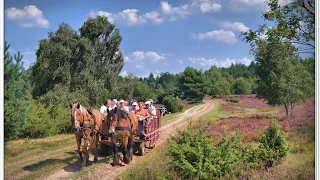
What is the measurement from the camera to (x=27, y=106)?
468 cm

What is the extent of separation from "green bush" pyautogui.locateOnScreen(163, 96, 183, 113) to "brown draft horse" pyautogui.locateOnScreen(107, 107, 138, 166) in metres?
0.79

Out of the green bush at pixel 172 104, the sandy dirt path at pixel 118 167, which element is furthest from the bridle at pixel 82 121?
the green bush at pixel 172 104

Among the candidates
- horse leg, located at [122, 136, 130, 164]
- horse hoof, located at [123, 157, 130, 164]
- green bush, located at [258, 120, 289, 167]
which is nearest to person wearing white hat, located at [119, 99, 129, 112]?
horse leg, located at [122, 136, 130, 164]

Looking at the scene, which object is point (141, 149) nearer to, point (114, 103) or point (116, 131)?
point (116, 131)

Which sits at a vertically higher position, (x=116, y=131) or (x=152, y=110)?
(x=152, y=110)

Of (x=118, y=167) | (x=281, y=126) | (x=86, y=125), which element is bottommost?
(x=118, y=167)

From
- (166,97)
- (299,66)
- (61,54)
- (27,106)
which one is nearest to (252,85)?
(299,66)

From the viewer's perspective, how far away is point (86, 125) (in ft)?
20.4

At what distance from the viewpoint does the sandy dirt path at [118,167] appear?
5.38 m

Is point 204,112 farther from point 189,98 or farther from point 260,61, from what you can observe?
point 260,61

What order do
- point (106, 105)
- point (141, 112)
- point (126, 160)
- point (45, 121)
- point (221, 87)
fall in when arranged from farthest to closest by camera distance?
point (126, 160) < point (141, 112) < point (106, 105) < point (221, 87) < point (45, 121)

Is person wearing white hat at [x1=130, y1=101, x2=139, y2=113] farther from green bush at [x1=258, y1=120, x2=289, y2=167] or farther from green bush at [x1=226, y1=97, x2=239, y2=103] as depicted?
green bush at [x1=258, y1=120, x2=289, y2=167]

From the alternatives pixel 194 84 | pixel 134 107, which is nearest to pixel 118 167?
pixel 134 107

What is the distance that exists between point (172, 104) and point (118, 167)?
1.64m
